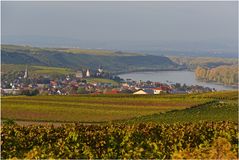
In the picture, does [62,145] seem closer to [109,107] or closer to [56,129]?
[56,129]

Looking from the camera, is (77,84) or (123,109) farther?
(77,84)

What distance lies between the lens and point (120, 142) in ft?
40.2

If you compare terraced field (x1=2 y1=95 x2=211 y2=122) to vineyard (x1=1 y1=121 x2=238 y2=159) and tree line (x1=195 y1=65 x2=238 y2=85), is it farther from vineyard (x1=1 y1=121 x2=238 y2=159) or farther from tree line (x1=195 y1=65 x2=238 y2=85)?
tree line (x1=195 y1=65 x2=238 y2=85)

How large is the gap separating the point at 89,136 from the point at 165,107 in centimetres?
3253

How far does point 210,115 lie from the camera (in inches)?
1396

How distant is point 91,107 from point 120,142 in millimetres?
32643

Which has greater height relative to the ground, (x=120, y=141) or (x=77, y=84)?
(x=120, y=141)

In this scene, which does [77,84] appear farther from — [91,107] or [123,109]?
[123,109]

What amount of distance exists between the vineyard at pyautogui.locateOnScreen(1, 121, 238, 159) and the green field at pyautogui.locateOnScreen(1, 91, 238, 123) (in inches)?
768

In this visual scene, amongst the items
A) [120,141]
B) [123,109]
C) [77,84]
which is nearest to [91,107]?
[123,109]

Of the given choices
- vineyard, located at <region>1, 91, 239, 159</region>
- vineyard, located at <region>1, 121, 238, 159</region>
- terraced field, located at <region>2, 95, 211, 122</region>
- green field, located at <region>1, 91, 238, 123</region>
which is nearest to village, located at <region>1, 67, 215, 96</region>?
terraced field, located at <region>2, 95, 211, 122</region>

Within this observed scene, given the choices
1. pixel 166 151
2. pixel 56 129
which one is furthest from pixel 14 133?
pixel 166 151

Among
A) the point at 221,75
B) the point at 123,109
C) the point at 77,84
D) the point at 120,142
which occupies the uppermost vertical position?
the point at 120,142

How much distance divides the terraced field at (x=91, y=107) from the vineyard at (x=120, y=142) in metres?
23.9
